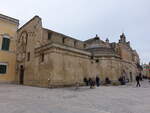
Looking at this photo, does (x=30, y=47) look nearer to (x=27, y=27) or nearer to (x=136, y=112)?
(x=27, y=27)

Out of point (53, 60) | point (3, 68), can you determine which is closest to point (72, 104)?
point (53, 60)

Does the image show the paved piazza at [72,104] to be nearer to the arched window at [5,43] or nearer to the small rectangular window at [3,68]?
the small rectangular window at [3,68]

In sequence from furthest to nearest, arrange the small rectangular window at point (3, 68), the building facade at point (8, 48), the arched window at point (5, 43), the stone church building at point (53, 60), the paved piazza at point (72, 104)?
the arched window at point (5, 43)
the building facade at point (8, 48)
the small rectangular window at point (3, 68)
the stone church building at point (53, 60)
the paved piazza at point (72, 104)

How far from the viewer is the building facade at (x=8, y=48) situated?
20.6 meters

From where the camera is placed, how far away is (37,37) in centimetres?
1933

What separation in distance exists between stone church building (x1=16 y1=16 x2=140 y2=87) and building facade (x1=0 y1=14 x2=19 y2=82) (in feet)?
3.30

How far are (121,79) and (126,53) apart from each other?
1180 cm

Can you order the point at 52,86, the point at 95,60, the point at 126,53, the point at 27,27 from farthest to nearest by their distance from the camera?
the point at 126,53 < the point at 95,60 < the point at 27,27 < the point at 52,86

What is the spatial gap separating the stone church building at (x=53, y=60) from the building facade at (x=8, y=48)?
3.30ft

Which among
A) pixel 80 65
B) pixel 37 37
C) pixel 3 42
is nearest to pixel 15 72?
pixel 3 42

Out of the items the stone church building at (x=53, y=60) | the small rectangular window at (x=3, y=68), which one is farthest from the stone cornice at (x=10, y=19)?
the small rectangular window at (x=3, y=68)

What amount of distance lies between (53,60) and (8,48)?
11400mm

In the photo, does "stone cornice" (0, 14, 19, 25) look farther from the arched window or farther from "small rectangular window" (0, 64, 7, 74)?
"small rectangular window" (0, 64, 7, 74)

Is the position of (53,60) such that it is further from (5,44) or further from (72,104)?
(5,44)
